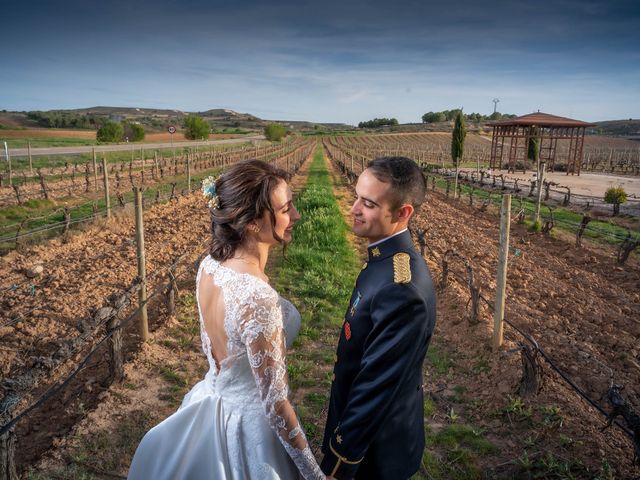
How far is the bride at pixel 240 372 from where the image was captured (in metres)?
1.67

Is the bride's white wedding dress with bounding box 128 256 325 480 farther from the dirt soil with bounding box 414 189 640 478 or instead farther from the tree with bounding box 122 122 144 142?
the tree with bounding box 122 122 144 142

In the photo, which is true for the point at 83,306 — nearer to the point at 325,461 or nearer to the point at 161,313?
the point at 161,313

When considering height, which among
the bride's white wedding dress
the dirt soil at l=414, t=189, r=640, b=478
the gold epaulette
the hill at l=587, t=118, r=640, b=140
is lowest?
the dirt soil at l=414, t=189, r=640, b=478

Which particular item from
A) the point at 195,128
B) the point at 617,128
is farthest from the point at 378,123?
the point at 195,128

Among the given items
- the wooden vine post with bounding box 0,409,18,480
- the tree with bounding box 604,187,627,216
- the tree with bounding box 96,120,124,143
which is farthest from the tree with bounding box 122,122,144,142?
the wooden vine post with bounding box 0,409,18,480

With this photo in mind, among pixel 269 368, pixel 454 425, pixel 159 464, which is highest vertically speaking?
pixel 269 368

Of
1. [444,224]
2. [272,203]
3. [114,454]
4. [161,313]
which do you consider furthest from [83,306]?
[444,224]

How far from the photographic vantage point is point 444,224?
12.0 metres

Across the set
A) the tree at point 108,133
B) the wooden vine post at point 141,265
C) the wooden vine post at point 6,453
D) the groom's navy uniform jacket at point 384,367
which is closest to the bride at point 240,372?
the groom's navy uniform jacket at point 384,367

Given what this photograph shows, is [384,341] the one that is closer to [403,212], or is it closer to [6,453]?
[403,212]

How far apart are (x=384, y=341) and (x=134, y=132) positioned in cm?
6228

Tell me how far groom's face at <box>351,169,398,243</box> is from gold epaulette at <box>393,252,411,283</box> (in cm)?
14

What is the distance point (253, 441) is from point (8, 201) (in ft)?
47.0

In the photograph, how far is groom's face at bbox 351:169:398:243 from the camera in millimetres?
1810
